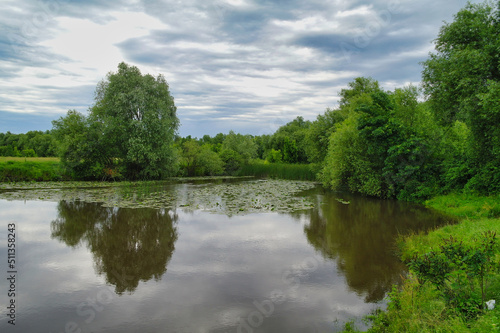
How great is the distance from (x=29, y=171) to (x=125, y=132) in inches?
405

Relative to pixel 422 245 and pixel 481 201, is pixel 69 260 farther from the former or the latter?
pixel 481 201

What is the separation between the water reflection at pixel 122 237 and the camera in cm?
879

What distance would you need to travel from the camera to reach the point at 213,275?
8.61m

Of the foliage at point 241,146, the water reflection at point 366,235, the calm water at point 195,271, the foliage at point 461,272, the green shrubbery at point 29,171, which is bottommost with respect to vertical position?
the water reflection at point 366,235

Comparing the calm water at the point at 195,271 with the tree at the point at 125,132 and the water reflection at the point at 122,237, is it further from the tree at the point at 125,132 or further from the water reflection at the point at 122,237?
the tree at the point at 125,132

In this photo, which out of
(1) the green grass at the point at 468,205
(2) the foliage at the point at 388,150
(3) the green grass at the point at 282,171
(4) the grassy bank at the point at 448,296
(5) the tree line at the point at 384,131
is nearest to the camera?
(4) the grassy bank at the point at 448,296

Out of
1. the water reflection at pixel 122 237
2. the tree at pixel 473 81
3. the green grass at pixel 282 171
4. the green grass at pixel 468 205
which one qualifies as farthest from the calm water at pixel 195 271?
the green grass at pixel 282 171

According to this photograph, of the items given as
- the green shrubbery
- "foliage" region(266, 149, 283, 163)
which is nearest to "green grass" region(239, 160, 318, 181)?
"foliage" region(266, 149, 283, 163)

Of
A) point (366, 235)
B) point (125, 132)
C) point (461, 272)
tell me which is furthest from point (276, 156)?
point (461, 272)

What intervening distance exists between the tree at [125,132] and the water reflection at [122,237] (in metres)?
16.9

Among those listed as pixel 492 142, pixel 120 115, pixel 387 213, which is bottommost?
pixel 387 213

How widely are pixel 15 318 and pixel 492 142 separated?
20.3 meters

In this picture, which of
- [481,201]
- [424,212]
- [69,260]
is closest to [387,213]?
[424,212]

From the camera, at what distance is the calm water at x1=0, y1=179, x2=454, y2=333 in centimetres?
626
